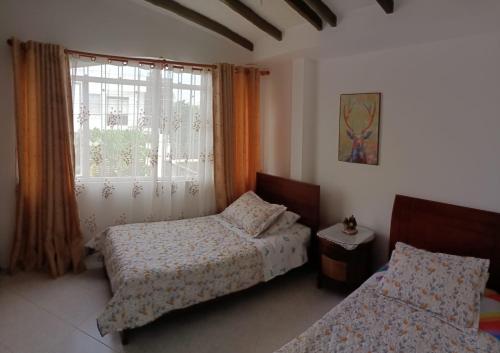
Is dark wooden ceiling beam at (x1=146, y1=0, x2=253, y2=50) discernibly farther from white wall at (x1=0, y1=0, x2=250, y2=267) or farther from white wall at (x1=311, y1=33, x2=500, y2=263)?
white wall at (x1=311, y1=33, x2=500, y2=263)

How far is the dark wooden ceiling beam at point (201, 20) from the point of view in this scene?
10.3 ft

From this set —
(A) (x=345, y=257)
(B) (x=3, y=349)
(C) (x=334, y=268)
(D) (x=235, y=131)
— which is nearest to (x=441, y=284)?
(A) (x=345, y=257)

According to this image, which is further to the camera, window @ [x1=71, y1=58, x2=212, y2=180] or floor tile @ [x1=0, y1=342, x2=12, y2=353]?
window @ [x1=71, y1=58, x2=212, y2=180]

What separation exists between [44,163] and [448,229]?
11.4ft

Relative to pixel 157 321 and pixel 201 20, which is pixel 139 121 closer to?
pixel 201 20

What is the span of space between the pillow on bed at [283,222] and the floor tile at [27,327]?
1.79 metres

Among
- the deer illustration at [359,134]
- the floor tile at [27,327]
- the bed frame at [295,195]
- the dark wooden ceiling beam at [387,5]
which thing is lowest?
the floor tile at [27,327]

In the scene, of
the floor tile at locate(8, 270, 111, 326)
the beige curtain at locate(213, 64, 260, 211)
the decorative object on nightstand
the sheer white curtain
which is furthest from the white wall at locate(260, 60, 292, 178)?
the floor tile at locate(8, 270, 111, 326)

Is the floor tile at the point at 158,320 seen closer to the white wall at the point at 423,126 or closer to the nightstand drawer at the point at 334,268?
the nightstand drawer at the point at 334,268

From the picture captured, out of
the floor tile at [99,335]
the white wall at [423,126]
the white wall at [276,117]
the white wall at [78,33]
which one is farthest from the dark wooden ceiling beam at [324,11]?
the floor tile at [99,335]

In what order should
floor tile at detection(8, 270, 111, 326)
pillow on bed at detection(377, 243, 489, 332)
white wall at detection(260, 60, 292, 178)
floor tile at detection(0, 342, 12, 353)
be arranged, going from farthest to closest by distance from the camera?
white wall at detection(260, 60, 292, 178)
floor tile at detection(8, 270, 111, 326)
floor tile at detection(0, 342, 12, 353)
pillow on bed at detection(377, 243, 489, 332)

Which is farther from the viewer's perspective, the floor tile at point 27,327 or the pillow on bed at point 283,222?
the pillow on bed at point 283,222

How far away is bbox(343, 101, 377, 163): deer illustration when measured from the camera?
3.02 m

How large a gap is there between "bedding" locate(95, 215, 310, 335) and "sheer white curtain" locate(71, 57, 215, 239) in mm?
371
